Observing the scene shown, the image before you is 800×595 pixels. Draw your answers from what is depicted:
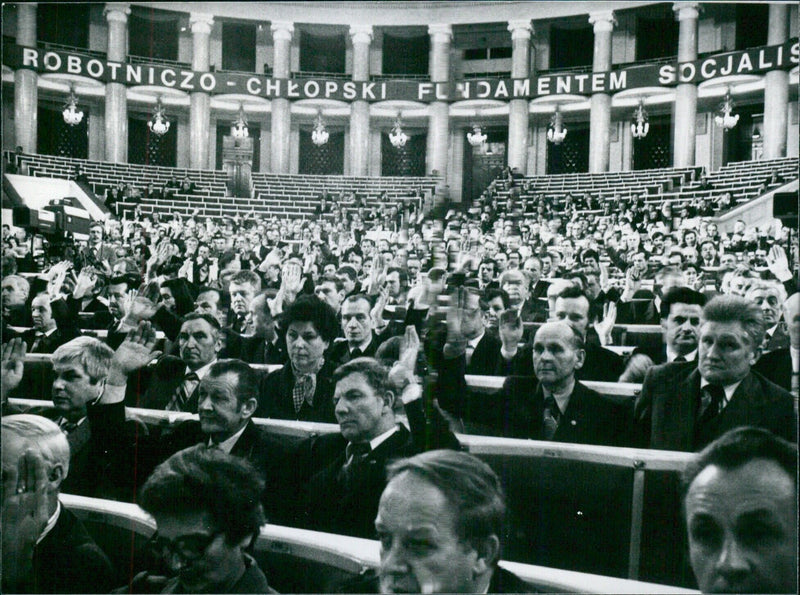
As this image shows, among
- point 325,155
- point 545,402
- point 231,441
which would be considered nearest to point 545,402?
point 545,402

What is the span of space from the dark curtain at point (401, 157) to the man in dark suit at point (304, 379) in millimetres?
2812

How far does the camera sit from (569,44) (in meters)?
5.54

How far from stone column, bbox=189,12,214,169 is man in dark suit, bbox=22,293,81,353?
1686 mm

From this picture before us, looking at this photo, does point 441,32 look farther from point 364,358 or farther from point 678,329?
point 364,358

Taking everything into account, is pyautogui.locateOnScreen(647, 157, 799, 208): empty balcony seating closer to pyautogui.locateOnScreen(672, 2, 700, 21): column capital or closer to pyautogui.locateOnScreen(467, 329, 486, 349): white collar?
pyautogui.locateOnScreen(672, 2, 700, 21): column capital

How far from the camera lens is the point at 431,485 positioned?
1365 mm

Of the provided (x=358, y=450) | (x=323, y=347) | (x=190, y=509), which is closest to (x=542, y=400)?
(x=358, y=450)

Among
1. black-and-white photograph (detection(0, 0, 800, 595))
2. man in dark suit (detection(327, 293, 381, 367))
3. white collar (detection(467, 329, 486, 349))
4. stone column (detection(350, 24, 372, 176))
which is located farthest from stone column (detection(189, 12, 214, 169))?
white collar (detection(467, 329, 486, 349))

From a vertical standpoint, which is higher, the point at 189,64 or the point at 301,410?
the point at 189,64

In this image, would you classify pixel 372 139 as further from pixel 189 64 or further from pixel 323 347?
pixel 323 347

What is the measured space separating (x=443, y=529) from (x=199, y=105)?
4674 mm

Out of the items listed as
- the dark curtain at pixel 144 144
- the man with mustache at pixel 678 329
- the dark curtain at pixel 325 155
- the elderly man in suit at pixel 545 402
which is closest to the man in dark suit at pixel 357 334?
the elderly man in suit at pixel 545 402

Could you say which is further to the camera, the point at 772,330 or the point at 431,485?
the point at 772,330

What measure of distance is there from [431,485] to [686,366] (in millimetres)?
928
